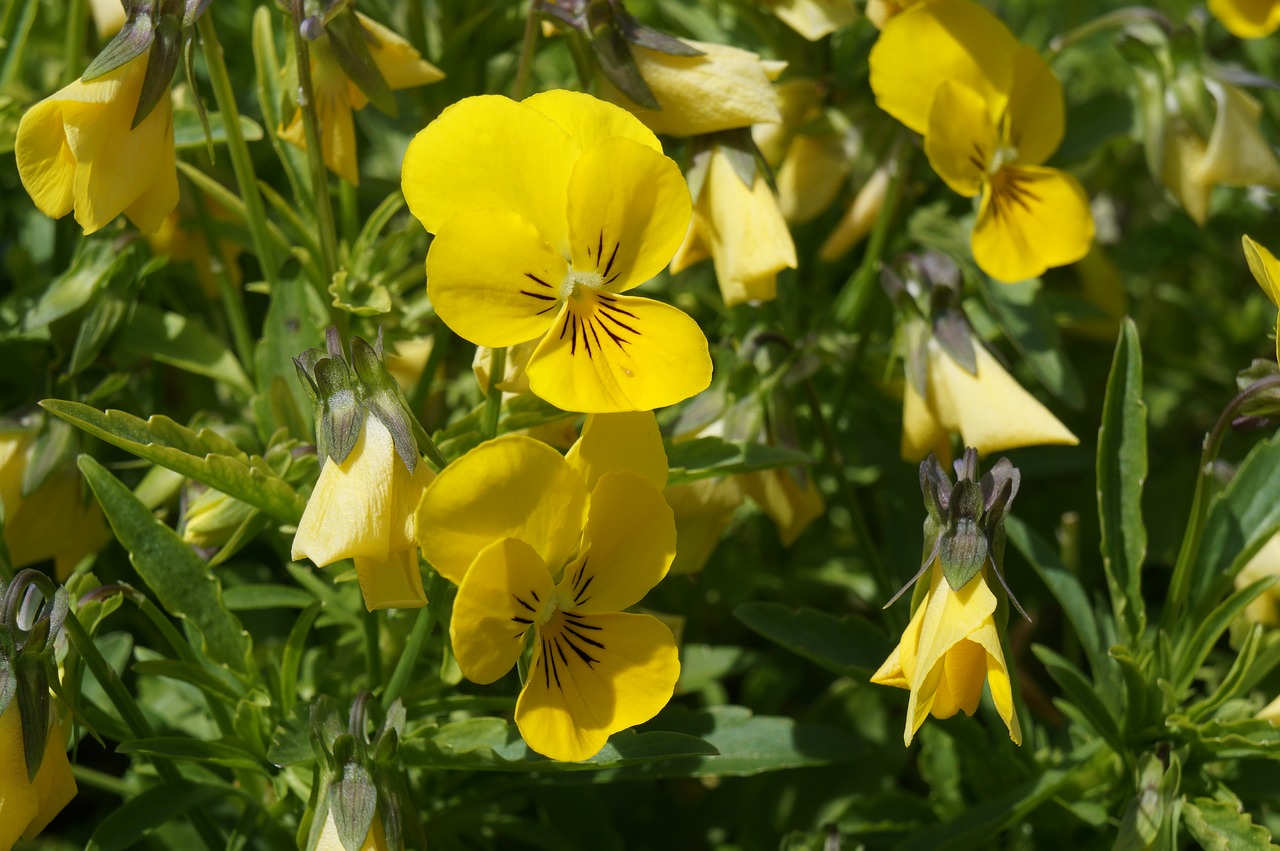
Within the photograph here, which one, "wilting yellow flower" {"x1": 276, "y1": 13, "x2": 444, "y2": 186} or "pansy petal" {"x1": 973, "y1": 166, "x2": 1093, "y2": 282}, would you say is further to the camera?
"pansy petal" {"x1": 973, "y1": 166, "x2": 1093, "y2": 282}

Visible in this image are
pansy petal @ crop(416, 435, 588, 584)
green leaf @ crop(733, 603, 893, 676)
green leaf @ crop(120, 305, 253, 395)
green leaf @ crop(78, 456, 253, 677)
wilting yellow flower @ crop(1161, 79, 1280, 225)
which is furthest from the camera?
wilting yellow flower @ crop(1161, 79, 1280, 225)

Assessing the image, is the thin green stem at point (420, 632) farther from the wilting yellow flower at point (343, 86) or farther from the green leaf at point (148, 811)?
the wilting yellow flower at point (343, 86)

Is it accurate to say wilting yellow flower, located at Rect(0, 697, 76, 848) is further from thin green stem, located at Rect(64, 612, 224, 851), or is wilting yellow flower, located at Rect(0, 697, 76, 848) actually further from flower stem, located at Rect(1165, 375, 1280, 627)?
flower stem, located at Rect(1165, 375, 1280, 627)

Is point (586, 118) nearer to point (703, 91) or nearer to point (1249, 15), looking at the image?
point (703, 91)

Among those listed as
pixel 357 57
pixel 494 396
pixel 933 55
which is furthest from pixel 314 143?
pixel 933 55

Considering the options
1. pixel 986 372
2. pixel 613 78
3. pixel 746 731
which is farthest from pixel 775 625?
pixel 613 78

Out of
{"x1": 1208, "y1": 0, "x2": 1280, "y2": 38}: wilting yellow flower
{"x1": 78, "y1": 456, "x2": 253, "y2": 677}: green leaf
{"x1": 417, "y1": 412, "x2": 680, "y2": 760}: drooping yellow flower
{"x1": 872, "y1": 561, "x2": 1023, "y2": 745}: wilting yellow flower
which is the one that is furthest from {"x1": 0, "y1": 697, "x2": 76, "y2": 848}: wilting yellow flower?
{"x1": 1208, "y1": 0, "x2": 1280, "y2": 38}: wilting yellow flower
